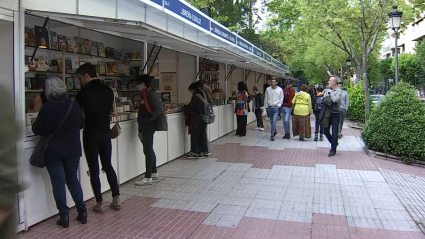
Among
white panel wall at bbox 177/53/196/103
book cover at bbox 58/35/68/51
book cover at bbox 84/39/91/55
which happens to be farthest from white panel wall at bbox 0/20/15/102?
white panel wall at bbox 177/53/196/103

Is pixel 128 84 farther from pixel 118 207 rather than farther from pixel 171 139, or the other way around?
pixel 118 207

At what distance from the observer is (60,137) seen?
161 inches

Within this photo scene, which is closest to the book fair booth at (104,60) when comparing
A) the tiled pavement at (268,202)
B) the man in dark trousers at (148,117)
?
the man in dark trousers at (148,117)

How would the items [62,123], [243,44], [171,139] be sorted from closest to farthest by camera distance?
[62,123]
[171,139]
[243,44]

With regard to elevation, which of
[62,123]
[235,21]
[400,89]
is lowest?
[62,123]

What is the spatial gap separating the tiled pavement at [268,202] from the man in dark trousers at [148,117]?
0.55m

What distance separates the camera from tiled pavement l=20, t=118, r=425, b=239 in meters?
4.29

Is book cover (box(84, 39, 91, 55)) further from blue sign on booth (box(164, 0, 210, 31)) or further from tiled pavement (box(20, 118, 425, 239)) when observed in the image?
tiled pavement (box(20, 118, 425, 239))

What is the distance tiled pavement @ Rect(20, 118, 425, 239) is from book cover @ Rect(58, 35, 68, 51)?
2592 millimetres

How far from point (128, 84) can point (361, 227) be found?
610 cm

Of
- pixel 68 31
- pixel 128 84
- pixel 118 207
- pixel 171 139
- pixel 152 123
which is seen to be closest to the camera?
pixel 118 207

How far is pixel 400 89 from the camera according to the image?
9000 mm

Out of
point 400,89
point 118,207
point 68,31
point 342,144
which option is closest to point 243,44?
point 342,144

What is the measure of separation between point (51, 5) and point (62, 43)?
1501mm
